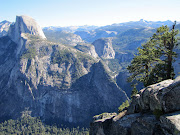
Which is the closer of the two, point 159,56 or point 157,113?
point 157,113

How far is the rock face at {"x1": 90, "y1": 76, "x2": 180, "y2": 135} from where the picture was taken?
15.2 meters

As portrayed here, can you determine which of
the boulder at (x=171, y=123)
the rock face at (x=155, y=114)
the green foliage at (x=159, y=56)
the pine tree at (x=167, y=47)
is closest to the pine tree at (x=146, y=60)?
the green foliage at (x=159, y=56)

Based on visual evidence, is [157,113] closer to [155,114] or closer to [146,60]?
[155,114]

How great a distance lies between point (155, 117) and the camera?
59.5 ft

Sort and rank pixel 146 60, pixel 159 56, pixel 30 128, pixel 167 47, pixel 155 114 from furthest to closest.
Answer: pixel 30 128
pixel 146 60
pixel 159 56
pixel 167 47
pixel 155 114

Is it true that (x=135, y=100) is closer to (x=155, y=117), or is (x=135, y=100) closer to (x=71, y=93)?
(x=155, y=117)

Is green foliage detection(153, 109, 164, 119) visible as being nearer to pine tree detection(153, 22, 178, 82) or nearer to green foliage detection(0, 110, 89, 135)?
pine tree detection(153, 22, 178, 82)

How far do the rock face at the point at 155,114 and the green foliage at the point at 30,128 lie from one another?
467 feet

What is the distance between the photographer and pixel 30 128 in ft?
516

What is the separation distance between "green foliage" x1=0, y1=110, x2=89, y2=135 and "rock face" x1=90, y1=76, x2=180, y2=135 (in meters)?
142

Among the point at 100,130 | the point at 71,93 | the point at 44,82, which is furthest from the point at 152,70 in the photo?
the point at 44,82

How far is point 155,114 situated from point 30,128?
17420cm

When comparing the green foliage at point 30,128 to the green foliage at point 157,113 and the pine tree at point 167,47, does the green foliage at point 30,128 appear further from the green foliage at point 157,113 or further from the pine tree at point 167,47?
the green foliage at point 157,113

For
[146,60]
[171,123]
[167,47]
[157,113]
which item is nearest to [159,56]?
[167,47]
